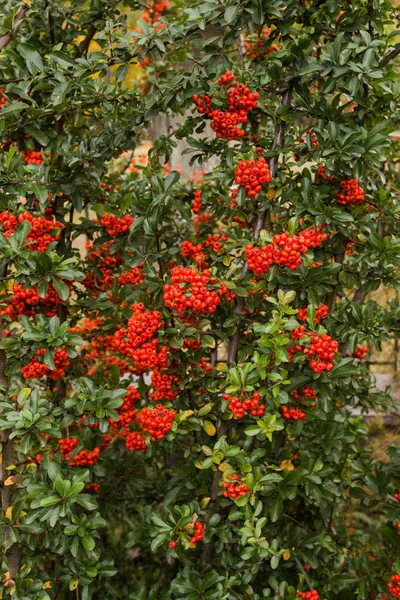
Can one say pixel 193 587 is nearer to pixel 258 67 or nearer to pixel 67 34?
pixel 258 67

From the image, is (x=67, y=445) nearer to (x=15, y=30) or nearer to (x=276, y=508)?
(x=276, y=508)

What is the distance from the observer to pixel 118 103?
2377mm

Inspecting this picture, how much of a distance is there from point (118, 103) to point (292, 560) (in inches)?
86.2

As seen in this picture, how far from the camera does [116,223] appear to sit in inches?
96.4

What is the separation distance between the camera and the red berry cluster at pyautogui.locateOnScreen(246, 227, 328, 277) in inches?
74.1

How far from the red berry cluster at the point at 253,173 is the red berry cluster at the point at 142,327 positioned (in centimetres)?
58

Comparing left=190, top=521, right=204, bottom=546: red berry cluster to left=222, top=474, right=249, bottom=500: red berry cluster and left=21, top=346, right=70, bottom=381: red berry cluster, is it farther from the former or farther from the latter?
left=21, top=346, right=70, bottom=381: red berry cluster

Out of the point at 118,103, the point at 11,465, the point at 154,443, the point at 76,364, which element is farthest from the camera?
the point at 76,364

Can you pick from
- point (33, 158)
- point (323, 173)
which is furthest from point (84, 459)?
point (323, 173)

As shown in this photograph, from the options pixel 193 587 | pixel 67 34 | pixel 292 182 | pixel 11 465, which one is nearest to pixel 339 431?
pixel 193 587

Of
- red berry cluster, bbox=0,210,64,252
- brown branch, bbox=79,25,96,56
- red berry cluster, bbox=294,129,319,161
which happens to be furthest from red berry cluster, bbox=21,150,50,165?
red berry cluster, bbox=294,129,319,161

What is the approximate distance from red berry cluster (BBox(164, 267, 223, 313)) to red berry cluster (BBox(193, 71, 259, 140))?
0.55 metres

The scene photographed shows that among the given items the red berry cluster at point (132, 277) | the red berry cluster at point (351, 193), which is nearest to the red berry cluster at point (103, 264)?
the red berry cluster at point (132, 277)

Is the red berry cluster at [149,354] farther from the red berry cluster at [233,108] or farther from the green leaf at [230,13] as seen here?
the green leaf at [230,13]
